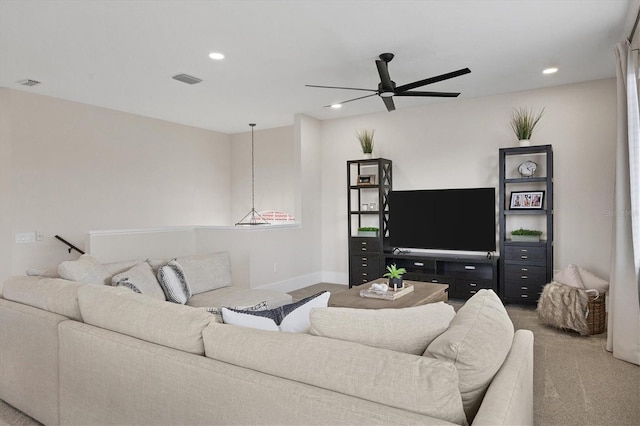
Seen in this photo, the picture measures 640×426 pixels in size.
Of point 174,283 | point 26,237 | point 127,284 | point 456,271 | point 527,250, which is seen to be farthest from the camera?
point 456,271

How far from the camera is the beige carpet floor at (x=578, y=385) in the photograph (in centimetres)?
245

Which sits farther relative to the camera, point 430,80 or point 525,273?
point 525,273

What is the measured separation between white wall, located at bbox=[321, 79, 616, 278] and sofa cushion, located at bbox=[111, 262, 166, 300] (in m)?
3.73

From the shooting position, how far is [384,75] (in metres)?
3.67

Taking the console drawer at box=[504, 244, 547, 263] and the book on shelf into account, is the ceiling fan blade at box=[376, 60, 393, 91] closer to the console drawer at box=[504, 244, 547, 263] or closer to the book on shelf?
the book on shelf

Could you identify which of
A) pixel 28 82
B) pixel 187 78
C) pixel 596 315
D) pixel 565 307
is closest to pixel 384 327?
pixel 565 307

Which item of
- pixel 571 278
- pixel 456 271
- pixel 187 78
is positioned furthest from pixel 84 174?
pixel 571 278

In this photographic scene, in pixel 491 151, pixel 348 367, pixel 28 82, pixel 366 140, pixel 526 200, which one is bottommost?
pixel 348 367

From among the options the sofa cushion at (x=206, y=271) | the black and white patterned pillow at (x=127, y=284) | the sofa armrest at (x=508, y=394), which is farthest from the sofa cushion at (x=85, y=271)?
the sofa armrest at (x=508, y=394)

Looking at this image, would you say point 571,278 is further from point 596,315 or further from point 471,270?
point 471,270

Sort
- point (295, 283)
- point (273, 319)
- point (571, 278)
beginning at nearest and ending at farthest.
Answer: point (273, 319) < point (571, 278) < point (295, 283)

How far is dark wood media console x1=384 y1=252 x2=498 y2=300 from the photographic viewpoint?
518cm

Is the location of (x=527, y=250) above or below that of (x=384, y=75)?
below

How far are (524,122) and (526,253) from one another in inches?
63.8
